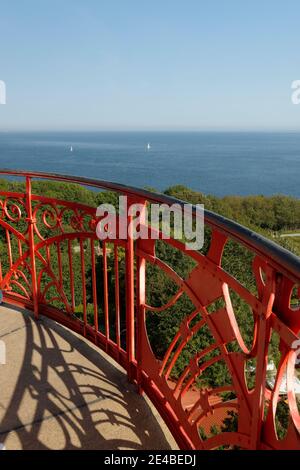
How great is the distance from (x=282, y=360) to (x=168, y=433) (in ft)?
3.95

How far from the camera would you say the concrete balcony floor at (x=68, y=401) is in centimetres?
210

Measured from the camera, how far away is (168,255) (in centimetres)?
1398

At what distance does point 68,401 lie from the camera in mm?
2365

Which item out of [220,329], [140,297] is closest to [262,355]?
[220,329]

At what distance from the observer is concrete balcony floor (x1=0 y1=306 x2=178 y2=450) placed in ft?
6.88

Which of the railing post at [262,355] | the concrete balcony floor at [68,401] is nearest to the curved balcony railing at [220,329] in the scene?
the railing post at [262,355]

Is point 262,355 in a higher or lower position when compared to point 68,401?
higher

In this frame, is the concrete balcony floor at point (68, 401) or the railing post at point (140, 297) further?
the railing post at point (140, 297)

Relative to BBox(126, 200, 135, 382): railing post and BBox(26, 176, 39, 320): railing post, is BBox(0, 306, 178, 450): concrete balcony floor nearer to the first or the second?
BBox(126, 200, 135, 382): railing post

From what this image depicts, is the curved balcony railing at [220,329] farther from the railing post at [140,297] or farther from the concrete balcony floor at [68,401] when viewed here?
the concrete balcony floor at [68,401]

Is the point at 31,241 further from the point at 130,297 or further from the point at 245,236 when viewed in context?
the point at 245,236

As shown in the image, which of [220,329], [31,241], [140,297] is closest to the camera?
[220,329]

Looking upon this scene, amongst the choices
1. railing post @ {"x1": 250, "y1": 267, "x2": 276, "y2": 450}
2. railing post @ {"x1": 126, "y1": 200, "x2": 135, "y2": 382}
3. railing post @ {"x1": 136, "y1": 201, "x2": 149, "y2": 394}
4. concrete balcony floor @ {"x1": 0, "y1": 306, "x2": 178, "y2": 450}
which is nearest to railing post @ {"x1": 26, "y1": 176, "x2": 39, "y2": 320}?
concrete balcony floor @ {"x1": 0, "y1": 306, "x2": 178, "y2": 450}
